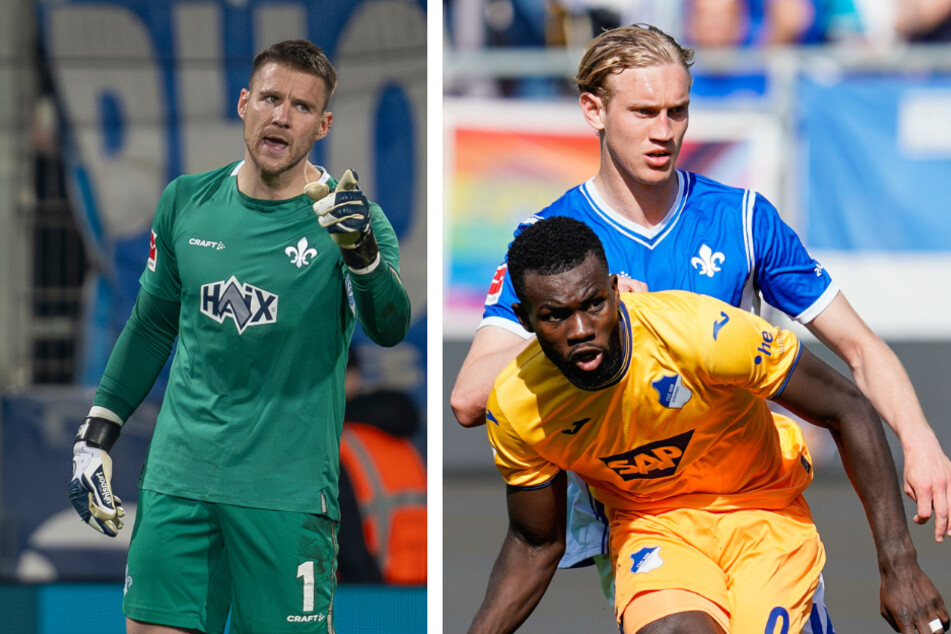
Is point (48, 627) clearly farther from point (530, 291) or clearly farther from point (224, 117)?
point (530, 291)

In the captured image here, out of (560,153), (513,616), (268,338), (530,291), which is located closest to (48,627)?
(268,338)

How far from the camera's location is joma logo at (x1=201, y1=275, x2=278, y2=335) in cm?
397

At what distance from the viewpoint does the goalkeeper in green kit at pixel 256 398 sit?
3949 mm

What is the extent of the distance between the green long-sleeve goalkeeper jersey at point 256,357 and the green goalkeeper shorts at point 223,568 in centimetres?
6

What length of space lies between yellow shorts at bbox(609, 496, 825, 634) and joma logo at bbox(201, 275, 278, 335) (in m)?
1.31

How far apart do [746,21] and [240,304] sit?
719 centimetres

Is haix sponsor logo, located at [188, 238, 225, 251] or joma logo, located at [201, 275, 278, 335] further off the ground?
haix sponsor logo, located at [188, 238, 225, 251]

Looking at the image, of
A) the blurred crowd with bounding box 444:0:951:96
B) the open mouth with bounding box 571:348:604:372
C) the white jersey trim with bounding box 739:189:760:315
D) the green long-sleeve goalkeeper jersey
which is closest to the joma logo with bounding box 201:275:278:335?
the green long-sleeve goalkeeper jersey

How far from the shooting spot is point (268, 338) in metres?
3.97

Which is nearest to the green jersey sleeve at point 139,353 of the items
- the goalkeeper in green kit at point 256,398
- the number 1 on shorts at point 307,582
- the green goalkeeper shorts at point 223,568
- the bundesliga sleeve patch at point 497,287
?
the goalkeeper in green kit at point 256,398

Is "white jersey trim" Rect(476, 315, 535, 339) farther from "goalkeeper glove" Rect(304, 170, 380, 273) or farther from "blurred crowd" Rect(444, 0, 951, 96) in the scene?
"blurred crowd" Rect(444, 0, 951, 96)

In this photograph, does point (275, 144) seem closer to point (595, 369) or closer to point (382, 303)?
point (382, 303)

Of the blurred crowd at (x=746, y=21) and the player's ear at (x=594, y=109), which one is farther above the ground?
the blurred crowd at (x=746, y=21)

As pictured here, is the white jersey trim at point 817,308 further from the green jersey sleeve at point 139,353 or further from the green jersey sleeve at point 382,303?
the green jersey sleeve at point 139,353
